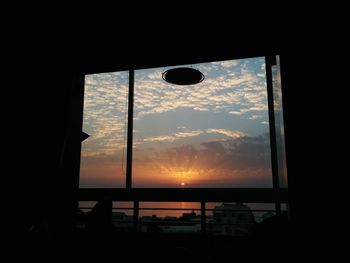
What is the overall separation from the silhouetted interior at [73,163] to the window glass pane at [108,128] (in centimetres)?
108

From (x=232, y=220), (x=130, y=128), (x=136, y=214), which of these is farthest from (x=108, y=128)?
(x=232, y=220)

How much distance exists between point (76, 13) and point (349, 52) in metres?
1.91

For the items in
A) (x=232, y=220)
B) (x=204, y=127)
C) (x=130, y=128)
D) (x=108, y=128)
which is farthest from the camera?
(x=108, y=128)

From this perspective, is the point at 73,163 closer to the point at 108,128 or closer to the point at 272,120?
the point at 108,128

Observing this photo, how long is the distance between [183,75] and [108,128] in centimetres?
195

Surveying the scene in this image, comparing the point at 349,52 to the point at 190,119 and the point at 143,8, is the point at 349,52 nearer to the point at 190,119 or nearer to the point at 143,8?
the point at 143,8

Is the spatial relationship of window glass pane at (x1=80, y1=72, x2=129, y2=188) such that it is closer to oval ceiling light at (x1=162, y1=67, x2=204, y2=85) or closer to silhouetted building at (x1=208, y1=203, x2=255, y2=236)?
oval ceiling light at (x1=162, y1=67, x2=204, y2=85)

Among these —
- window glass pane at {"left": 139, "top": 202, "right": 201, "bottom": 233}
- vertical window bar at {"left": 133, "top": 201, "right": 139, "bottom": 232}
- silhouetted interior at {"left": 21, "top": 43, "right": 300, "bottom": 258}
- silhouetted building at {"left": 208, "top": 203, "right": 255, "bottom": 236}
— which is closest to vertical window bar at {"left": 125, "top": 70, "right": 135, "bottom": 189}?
vertical window bar at {"left": 133, "top": 201, "right": 139, "bottom": 232}


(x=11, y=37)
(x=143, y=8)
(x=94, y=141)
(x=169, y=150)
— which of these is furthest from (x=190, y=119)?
(x=11, y=37)

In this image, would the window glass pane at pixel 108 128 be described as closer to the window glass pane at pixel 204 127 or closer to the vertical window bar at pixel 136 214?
the window glass pane at pixel 204 127

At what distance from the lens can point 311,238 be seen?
1.48m

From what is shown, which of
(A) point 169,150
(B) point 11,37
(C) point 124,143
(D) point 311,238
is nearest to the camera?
(D) point 311,238

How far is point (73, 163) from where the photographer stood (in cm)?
300

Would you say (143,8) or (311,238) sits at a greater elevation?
(143,8)
